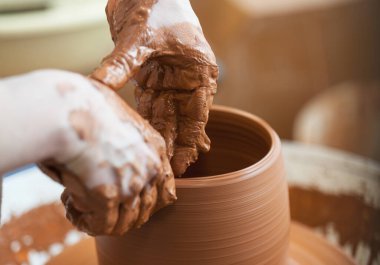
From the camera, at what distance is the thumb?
0.72 meters

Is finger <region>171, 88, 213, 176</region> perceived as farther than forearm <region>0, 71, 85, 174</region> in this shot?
Yes

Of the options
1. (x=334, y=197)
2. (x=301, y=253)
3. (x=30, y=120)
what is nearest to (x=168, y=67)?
(x=30, y=120)

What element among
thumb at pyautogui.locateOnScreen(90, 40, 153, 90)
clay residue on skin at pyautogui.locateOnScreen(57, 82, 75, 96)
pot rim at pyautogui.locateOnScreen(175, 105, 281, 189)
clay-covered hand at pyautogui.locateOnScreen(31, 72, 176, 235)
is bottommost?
pot rim at pyautogui.locateOnScreen(175, 105, 281, 189)

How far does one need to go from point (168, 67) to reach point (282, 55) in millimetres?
2045

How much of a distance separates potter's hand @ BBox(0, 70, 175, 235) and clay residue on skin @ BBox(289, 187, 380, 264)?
81 cm

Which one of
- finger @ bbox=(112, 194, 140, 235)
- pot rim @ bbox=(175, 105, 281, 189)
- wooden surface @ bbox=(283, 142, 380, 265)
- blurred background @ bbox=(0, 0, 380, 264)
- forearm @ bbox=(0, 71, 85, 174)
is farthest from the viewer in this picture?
blurred background @ bbox=(0, 0, 380, 264)

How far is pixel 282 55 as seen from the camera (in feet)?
9.34

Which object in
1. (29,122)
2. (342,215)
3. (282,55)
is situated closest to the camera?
(29,122)

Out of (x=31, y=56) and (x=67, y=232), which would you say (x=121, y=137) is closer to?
(x=67, y=232)

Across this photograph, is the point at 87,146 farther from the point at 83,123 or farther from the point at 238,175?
the point at 238,175

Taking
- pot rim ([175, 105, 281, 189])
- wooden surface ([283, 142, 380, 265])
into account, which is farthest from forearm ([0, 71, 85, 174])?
wooden surface ([283, 142, 380, 265])

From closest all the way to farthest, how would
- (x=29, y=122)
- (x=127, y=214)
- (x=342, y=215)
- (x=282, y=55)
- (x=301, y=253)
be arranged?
(x=29, y=122), (x=127, y=214), (x=301, y=253), (x=342, y=215), (x=282, y=55)

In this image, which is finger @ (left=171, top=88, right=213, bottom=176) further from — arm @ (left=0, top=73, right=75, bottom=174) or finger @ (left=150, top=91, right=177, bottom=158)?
arm @ (left=0, top=73, right=75, bottom=174)

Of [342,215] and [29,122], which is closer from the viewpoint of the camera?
[29,122]
